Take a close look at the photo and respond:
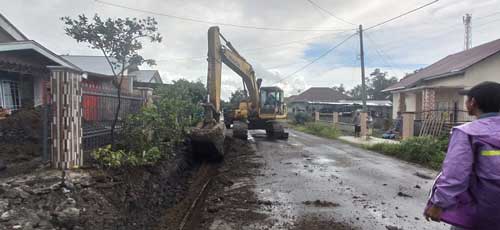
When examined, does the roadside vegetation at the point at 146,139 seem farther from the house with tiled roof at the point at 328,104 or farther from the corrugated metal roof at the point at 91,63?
the house with tiled roof at the point at 328,104

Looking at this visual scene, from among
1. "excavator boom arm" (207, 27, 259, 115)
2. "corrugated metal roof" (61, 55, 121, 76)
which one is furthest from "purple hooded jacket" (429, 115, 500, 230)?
"corrugated metal roof" (61, 55, 121, 76)

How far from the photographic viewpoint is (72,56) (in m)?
23.6

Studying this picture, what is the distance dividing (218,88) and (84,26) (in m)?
4.23

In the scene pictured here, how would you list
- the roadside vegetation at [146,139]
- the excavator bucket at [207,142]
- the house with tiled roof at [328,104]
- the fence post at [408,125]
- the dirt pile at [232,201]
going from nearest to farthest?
the dirt pile at [232,201] → the roadside vegetation at [146,139] → the excavator bucket at [207,142] → the fence post at [408,125] → the house with tiled roof at [328,104]

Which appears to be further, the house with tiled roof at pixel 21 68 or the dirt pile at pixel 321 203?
the house with tiled roof at pixel 21 68

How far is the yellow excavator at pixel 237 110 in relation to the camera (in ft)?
27.6

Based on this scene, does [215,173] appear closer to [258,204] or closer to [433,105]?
[258,204]

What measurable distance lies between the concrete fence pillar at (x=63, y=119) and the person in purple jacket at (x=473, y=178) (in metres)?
4.46

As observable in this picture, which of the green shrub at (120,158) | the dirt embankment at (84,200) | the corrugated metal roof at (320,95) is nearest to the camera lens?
the dirt embankment at (84,200)

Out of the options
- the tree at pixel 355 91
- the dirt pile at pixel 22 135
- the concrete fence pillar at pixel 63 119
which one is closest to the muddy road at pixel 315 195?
the concrete fence pillar at pixel 63 119

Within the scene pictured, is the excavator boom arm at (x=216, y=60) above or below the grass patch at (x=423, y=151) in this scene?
above

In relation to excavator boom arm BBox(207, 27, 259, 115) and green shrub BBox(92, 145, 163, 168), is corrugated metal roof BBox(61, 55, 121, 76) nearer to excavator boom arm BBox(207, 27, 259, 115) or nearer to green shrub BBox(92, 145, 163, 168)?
excavator boom arm BBox(207, 27, 259, 115)

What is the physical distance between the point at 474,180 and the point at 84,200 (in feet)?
12.7

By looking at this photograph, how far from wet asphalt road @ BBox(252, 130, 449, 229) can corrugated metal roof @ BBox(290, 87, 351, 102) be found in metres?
42.5
